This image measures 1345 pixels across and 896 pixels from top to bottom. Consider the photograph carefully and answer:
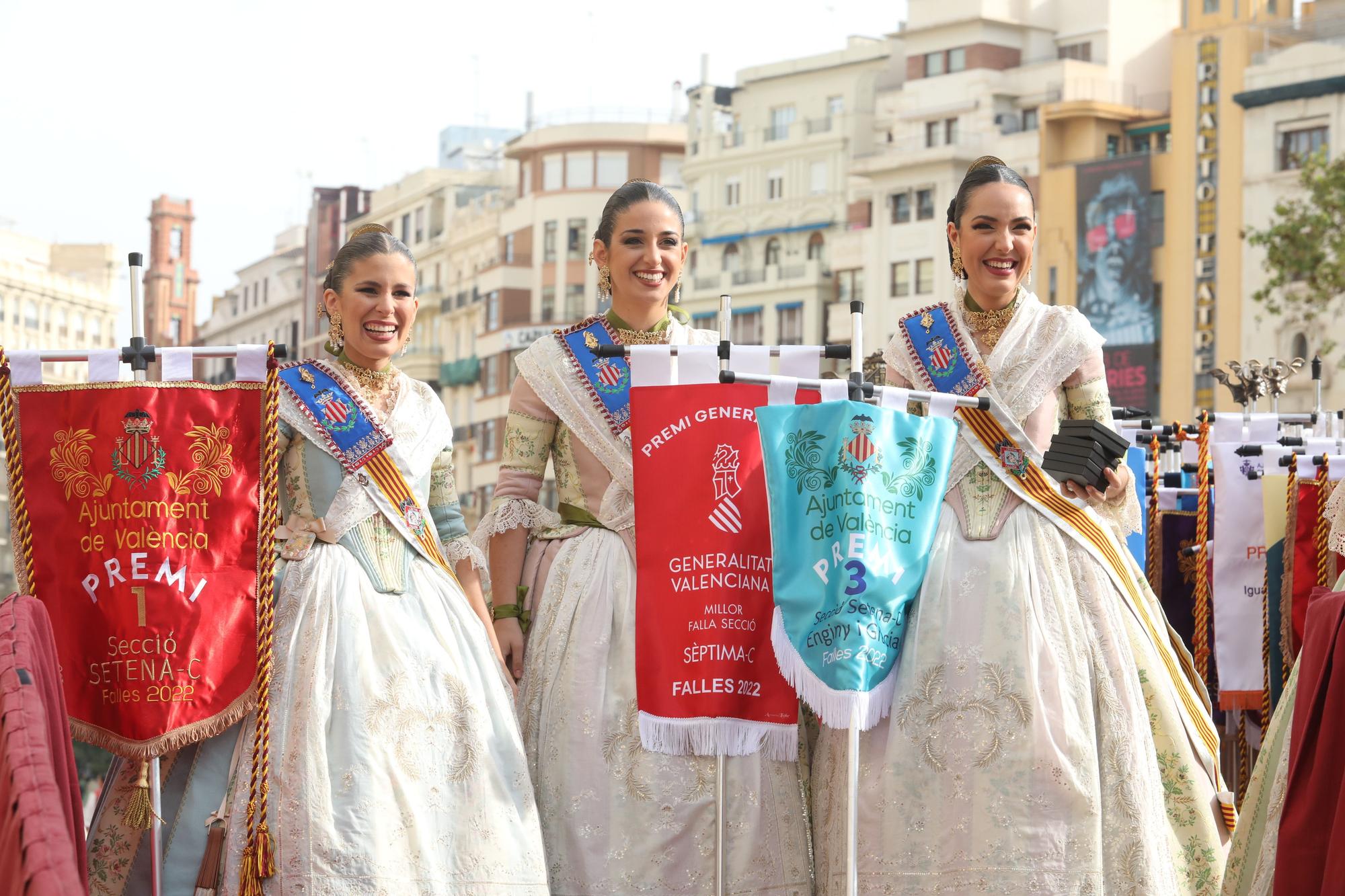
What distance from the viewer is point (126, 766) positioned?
6.10 meters

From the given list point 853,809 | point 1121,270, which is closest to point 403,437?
point 853,809

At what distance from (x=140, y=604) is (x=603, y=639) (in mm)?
1491

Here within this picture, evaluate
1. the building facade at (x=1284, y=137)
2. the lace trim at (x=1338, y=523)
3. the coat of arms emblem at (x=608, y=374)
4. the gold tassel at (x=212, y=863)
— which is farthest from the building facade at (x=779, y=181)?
the gold tassel at (x=212, y=863)

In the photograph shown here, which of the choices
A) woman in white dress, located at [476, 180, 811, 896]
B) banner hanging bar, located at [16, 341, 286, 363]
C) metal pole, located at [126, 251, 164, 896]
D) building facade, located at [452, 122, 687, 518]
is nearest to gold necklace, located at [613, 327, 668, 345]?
woman in white dress, located at [476, 180, 811, 896]

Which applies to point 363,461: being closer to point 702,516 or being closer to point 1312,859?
point 702,516

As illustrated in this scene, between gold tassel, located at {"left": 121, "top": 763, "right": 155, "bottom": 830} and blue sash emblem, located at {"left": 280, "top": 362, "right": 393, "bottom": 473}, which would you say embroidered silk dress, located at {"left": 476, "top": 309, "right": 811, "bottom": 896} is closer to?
blue sash emblem, located at {"left": 280, "top": 362, "right": 393, "bottom": 473}

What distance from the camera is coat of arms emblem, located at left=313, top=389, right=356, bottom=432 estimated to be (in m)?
6.64

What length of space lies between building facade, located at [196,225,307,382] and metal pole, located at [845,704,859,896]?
2786 inches

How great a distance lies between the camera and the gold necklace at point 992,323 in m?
6.85

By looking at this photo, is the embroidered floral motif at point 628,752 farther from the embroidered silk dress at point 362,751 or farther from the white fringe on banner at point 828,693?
the white fringe on banner at point 828,693

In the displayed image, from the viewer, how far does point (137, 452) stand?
6062 mm

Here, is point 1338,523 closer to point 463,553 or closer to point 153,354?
point 463,553

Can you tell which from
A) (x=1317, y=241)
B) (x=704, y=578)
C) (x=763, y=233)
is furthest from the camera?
(x=763, y=233)

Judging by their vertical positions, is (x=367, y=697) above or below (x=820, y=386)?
A: below
